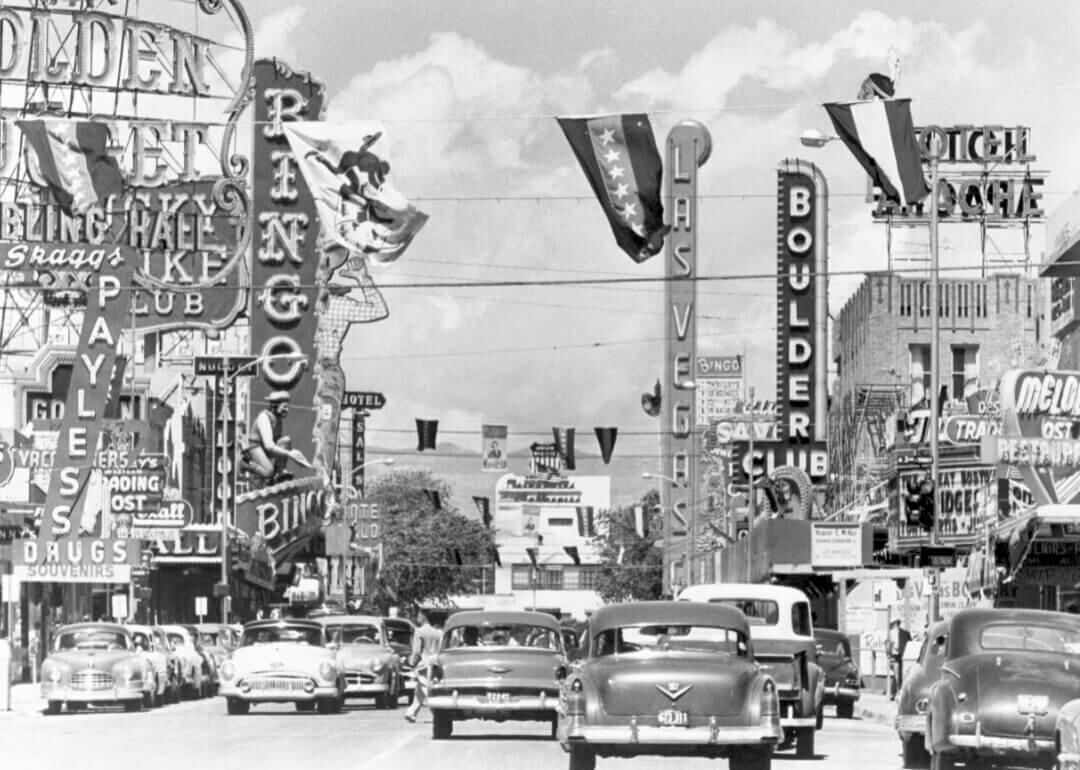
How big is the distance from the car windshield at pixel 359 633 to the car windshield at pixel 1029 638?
2218 centimetres

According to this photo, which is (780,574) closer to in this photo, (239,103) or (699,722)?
(239,103)

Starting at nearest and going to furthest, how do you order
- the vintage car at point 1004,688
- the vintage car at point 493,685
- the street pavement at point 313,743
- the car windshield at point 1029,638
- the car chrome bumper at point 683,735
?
the car chrome bumper at point 683,735 → the vintage car at point 1004,688 → the car windshield at point 1029,638 → the street pavement at point 313,743 → the vintage car at point 493,685

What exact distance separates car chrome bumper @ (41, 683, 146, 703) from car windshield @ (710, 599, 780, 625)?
16602 mm

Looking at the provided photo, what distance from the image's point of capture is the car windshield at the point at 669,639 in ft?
73.4

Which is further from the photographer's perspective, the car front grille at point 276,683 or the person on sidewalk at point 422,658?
the car front grille at point 276,683

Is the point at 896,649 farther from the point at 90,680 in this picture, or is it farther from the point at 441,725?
the point at 441,725

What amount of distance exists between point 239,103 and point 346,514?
117 feet

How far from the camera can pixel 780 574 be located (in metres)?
69.5

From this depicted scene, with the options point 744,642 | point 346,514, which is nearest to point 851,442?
point 346,514

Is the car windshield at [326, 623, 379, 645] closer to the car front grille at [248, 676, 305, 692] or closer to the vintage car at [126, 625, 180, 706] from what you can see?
the vintage car at [126, 625, 180, 706]

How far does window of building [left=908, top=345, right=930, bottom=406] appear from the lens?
80.8 metres

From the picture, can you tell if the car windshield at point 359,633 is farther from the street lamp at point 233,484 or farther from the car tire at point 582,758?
the street lamp at point 233,484

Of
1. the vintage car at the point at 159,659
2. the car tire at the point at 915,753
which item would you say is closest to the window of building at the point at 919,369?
the vintage car at the point at 159,659

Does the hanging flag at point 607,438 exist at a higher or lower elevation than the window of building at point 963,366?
lower
